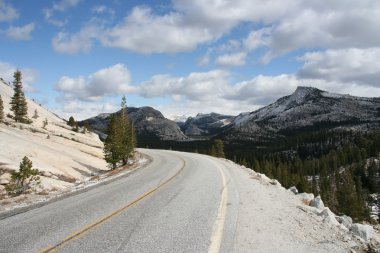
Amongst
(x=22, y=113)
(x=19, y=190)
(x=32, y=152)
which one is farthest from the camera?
(x=22, y=113)

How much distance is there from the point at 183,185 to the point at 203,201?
17.1 ft

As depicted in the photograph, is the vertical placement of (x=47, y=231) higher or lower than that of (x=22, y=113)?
lower

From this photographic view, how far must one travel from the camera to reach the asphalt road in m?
8.57

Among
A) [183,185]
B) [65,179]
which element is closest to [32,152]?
[65,179]

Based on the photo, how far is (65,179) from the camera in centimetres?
2862

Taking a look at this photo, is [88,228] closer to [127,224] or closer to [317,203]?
[127,224]

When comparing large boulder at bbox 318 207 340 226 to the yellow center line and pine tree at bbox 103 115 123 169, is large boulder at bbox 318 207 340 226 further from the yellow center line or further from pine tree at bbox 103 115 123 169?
pine tree at bbox 103 115 123 169

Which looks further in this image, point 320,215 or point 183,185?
point 183,185

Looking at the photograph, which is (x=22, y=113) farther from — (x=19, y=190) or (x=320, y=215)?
(x=320, y=215)

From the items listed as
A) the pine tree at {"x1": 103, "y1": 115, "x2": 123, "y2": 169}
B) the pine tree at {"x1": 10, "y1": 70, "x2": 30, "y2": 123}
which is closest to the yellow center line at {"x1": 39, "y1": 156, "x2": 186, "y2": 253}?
the pine tree at {"x1": 103, "y1": 115, "x2": 123, "y2": 169}

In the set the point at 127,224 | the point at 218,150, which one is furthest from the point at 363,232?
the point at 218,150

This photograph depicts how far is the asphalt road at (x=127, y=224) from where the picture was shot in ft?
28.1

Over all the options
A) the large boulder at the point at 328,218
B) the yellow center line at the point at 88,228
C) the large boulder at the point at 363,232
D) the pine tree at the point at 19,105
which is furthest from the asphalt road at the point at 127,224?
the pine tree at the point at 19,105

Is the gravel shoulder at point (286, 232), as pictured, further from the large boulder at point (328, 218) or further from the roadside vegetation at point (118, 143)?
the roadside vegetation at point (118, 143)
